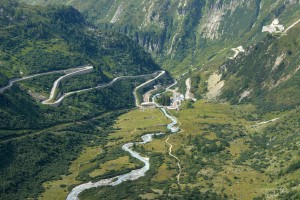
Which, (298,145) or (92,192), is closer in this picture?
(92,192)

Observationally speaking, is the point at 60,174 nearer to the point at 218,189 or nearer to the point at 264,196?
the point at 218,189

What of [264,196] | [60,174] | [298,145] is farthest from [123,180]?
[298,145]

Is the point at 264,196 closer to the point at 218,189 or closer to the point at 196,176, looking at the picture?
the point at 218,189

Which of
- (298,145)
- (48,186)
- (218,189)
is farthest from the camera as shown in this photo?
(298,145)

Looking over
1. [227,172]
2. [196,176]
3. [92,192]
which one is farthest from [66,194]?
[227,172]

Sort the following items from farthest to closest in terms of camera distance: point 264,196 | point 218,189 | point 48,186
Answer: point 48,186, point 218,189, point 264,196

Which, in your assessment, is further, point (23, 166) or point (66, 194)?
point (23, 166)

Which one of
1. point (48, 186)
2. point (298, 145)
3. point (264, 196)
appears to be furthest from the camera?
point (298, 145)

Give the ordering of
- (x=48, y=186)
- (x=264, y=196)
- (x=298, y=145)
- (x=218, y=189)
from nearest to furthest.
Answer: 1. (x=264, y=196)
2. (x=218, y=189)
3. (x=48, y=186)
4. (x=298, y=145)
